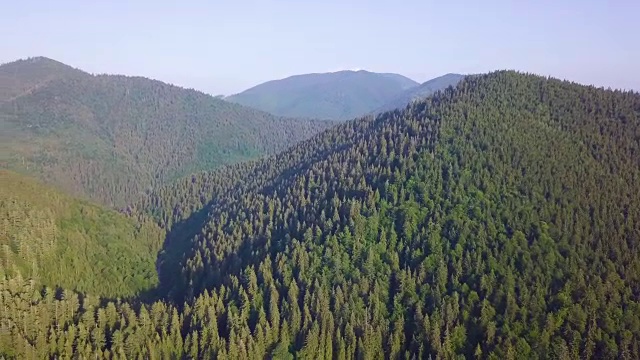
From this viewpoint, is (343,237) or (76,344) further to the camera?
(343,237)

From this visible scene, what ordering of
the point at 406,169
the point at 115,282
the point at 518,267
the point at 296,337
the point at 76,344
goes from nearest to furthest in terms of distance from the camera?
1. the point at 76,344
2. the point at 296,337
3. the point at 518,267
4. the point at 115,282
5. the point at 406,169

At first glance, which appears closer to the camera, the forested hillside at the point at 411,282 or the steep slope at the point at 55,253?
the forested hillside at the point at 411,282

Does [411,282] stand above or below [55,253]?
below

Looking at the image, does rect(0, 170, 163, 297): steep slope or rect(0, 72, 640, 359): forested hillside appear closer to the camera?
rect(0, 72, 640, 359): forested hillside

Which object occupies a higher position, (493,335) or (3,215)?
(3,215)

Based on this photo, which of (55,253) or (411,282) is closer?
(411,282)

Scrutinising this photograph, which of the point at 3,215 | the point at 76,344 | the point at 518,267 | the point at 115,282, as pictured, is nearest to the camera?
the point at 76,344

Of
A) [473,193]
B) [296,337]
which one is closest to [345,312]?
[296,337]

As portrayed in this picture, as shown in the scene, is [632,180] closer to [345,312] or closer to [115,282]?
[345,312]
